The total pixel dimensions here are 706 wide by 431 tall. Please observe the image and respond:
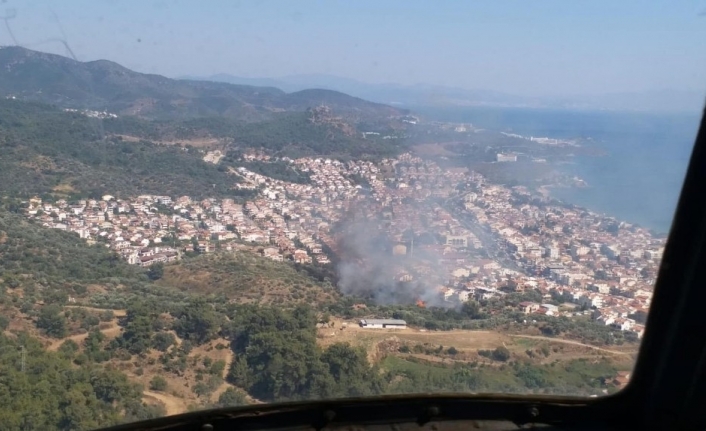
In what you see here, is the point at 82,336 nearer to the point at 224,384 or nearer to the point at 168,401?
the point at 168,401

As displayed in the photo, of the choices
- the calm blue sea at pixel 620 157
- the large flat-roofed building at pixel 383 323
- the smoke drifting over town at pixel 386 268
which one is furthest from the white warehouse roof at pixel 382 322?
the calm blue sea at pixel 620 157

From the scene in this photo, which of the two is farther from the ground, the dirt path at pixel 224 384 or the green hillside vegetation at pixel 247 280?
the dirt path at pixel 224 384

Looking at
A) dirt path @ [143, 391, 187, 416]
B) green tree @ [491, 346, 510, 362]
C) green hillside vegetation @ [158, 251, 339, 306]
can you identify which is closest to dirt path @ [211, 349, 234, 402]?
dirt path @ [143, 391, 187, 416]

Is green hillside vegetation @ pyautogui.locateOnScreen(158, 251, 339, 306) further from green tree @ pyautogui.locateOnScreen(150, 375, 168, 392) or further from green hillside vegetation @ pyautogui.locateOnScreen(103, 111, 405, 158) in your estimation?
green hillside vegetation @ pyautogui.locateOnScreen(103, 111, 405, 158)

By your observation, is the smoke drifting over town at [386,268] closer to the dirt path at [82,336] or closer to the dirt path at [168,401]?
the dirt path at [82,336]

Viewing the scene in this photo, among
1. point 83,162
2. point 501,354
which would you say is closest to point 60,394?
point 501,354

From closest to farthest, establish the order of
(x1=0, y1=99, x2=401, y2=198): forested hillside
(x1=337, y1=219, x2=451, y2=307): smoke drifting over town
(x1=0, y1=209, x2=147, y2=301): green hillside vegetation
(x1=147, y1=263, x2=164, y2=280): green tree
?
(x1=337, y1=219, x2=451, y2=307): smoke drifting over town
(x1=0, y1=209, x2=147, y2=301): green hillside vegetation
(x1=147, y1=263, x2=164, y2=280): green tree
(x1=0, y1=99, x2=401, y2=198): forested hillside
